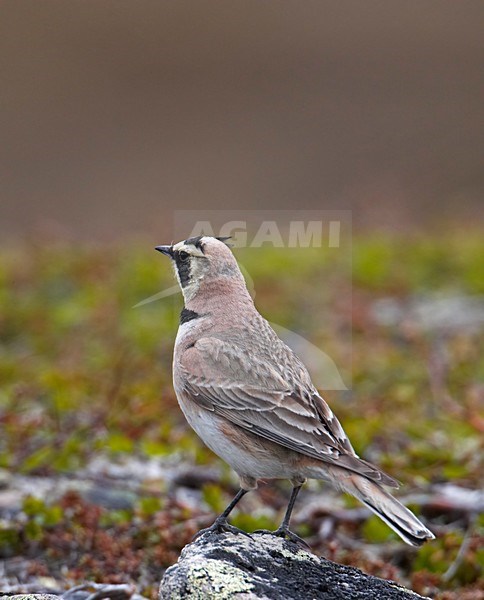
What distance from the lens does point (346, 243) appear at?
14.3m

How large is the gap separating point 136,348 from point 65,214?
45.1ft

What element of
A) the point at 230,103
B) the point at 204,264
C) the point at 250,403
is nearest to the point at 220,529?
the point at 250,403

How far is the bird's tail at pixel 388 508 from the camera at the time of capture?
4.80 m

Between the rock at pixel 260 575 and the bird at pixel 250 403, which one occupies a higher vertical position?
the bird at pixel 250 403

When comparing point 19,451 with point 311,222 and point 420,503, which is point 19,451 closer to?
point 420,503

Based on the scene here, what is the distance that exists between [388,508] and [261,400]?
3.01 feet

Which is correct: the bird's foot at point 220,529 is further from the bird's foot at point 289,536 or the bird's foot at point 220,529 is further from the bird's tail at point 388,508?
the bird's tail at point 388,508

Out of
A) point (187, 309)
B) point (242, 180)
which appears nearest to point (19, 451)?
point (187, 309)

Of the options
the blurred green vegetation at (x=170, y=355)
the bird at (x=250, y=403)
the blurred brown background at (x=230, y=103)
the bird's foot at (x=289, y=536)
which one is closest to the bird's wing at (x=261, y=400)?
the bird at (x=250, y=403)

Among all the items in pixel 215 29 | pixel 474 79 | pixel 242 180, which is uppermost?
pixel 215 29

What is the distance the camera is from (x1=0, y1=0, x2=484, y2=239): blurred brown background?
26.6m

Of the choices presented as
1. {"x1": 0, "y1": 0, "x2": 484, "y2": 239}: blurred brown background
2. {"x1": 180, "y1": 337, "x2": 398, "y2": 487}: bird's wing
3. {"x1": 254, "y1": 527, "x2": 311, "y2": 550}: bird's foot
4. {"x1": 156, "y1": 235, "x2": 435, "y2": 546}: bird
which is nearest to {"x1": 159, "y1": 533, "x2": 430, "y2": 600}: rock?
{"x1": 254, "y1": 527, "x2": 311, "y2": 550}: bird's foot

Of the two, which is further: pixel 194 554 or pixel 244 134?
pixel 244 134

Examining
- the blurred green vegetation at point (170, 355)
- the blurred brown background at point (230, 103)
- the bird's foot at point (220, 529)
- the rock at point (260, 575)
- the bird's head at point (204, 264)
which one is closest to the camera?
the rock at point (260, 575)
